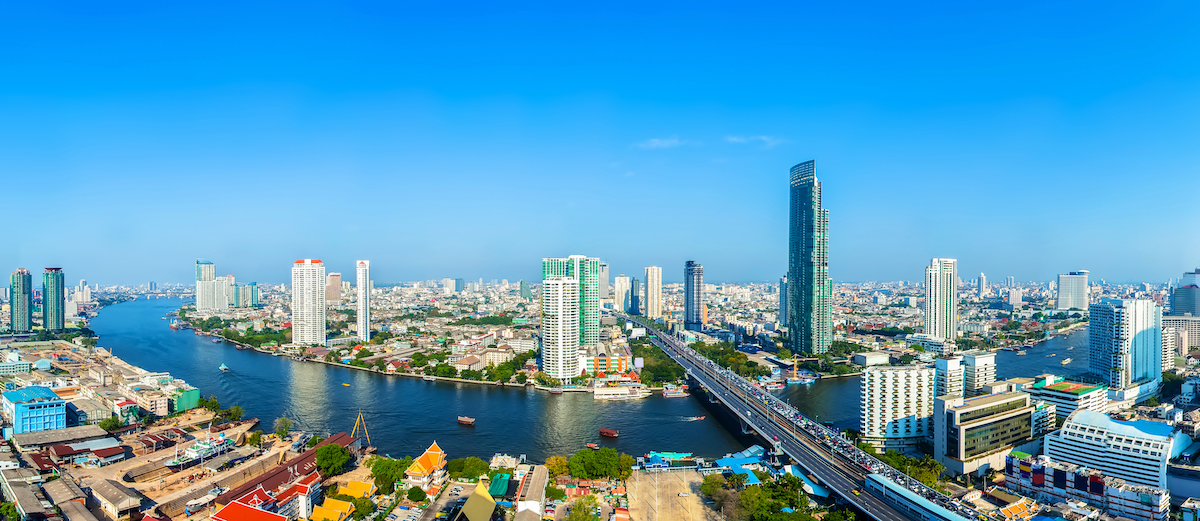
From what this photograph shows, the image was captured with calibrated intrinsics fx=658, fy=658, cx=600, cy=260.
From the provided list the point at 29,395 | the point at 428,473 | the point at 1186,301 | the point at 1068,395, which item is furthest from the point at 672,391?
the point at 1186,301

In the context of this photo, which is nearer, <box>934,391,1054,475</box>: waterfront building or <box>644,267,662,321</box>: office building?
<box>934,391,1054,475</box>: waterfront building

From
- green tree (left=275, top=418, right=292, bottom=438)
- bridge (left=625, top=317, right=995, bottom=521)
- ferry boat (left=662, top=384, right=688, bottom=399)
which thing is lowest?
ferry boat (left=662, top=384, right=688, bottom=399)

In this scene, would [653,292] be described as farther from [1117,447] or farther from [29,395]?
[1117,447]

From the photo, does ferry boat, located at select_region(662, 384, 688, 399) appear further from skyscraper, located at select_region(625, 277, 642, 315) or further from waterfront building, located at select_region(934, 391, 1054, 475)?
skyscraper, located at select_region(625, 277, 642, 315)

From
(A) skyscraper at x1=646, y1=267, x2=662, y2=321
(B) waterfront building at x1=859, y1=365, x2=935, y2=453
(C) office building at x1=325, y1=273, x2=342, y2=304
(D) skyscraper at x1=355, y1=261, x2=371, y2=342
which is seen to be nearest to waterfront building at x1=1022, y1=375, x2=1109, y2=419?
(B) waterfront building at x1=859, y1=365, x2=935, y2=453

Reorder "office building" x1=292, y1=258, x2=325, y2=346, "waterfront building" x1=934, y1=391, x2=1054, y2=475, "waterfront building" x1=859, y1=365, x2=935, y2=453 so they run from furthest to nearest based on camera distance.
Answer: "office building" x1=292, y1=258, x2=325, y2=346 < "waterfront building" x1=859, y1=365, x2=935, y2=453 < "waterfront building" x1=934, y1=391, x2=1054, y2=475

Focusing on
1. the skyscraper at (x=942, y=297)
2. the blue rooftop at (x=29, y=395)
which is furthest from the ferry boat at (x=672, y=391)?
the skyscraper at (x=942, y=297)
